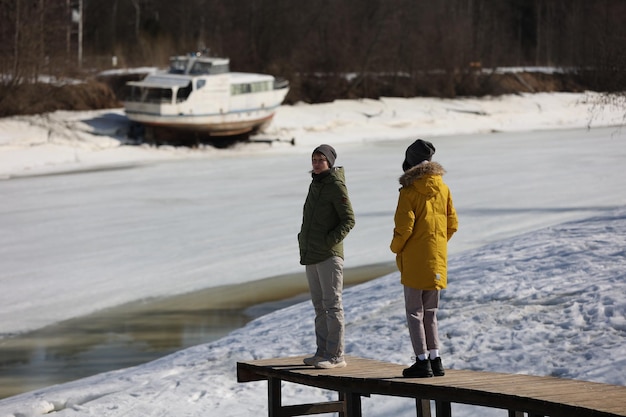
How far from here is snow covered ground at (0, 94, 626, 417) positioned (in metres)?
9.50

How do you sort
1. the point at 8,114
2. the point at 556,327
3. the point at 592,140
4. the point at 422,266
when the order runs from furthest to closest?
the point at 592,140 → the point at 8,114 → the point at 556,327 → the point at 422,266

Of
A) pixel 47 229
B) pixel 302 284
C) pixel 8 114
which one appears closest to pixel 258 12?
pixel 8 114

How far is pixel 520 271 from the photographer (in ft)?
38.5

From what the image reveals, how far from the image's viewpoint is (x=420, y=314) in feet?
21.5

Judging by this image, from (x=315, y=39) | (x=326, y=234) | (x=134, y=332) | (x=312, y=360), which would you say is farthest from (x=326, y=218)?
(x=315, y=39)

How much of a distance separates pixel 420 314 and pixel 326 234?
2.85 feet

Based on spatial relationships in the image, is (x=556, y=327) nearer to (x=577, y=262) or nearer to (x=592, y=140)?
(x=577, y=262)

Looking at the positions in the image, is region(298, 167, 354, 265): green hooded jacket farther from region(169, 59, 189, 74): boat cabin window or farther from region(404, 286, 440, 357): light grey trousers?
region(169, 59, 189, 74): boat cabin window

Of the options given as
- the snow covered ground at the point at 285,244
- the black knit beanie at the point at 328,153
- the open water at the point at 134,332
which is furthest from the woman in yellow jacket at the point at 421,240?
the open water at the point at 134,332

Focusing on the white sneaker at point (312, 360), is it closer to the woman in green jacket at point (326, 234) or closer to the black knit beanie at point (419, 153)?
the woman in green jacket at point (326, 234)

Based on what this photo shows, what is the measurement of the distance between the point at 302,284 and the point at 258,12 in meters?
37.7

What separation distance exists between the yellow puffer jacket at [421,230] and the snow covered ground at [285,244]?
2.25 meters

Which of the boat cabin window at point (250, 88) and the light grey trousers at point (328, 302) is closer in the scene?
the light grey trousers at point (328, 302)

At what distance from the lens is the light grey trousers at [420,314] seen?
257 inches
